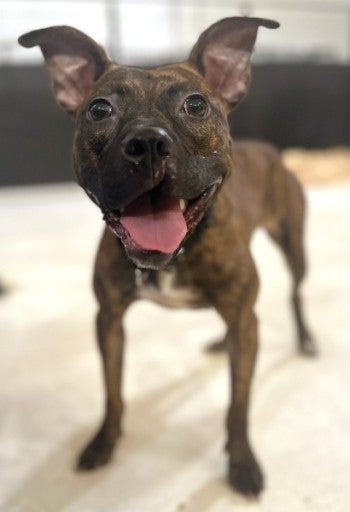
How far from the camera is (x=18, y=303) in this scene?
2.40m

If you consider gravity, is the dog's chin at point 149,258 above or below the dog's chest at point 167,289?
above

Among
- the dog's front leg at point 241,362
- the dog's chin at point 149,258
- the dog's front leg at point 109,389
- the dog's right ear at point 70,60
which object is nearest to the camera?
the dog's chin at point 149,258

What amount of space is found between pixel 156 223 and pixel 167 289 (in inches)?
11.3

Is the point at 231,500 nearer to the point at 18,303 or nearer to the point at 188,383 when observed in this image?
the point at 188,383

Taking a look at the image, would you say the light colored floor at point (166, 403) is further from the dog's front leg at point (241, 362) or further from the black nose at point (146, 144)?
the black nose at point (146, 144)

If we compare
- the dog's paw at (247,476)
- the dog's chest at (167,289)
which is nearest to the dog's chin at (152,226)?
Answer: the dog's chest at (167,289)

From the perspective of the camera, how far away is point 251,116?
5.21 metres

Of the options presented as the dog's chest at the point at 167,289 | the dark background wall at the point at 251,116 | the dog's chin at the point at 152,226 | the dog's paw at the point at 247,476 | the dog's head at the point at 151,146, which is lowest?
the dark background wall at the point at 251,116

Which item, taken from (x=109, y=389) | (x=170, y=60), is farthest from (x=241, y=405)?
(x=170, y=60)

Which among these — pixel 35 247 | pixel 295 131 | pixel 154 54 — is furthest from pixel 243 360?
pixel 154 54

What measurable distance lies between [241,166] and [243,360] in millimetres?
598

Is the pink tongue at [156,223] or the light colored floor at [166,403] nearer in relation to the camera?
the pink tongue at [156,223]

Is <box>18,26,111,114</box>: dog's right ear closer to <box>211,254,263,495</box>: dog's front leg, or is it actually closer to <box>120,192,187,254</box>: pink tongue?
<box>120,192,187,254</box>: pink tongue

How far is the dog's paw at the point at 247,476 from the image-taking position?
1.30 m
